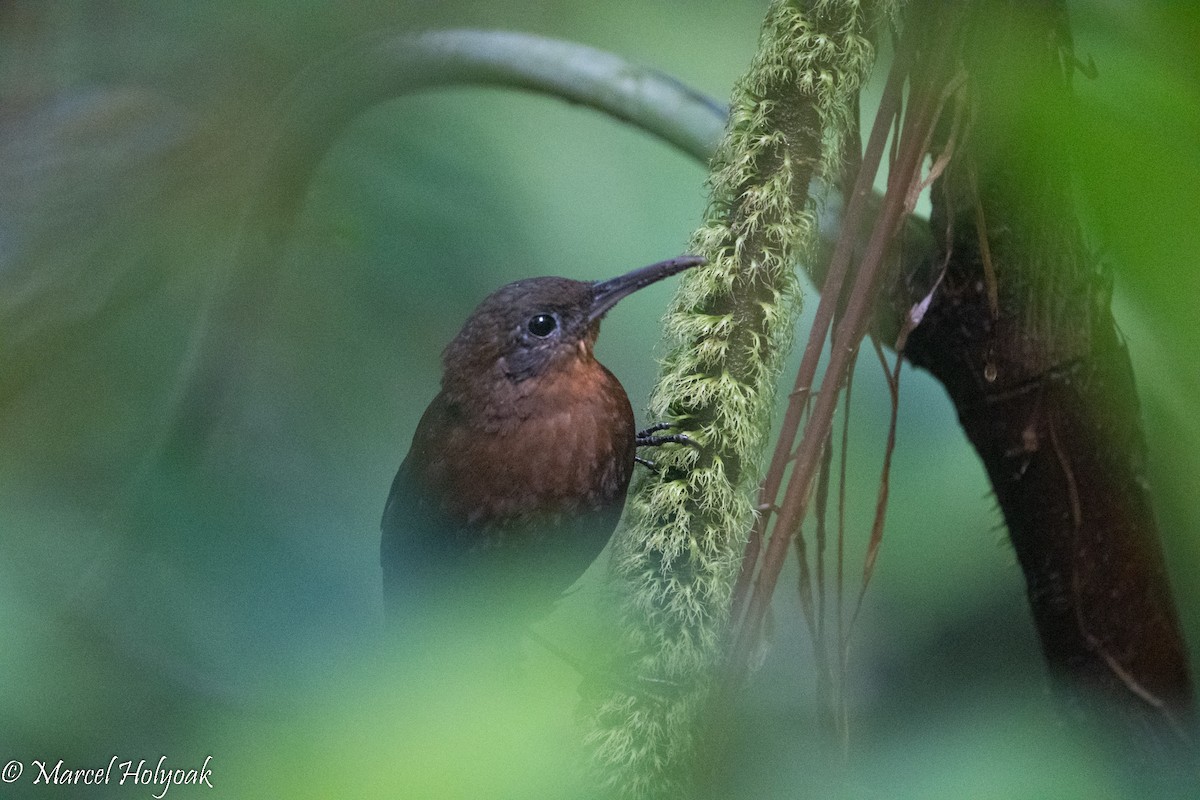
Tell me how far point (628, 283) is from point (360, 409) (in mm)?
723

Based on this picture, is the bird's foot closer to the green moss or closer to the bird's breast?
the green moss

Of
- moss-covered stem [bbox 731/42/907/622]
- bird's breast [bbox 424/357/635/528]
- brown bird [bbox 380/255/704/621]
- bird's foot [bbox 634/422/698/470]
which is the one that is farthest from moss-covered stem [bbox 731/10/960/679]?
bird's breast [bbox 424/357/635/528]

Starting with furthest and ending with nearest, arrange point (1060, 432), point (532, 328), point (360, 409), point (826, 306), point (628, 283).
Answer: point (360, 409), point (532, 328), point (628, 283), point (1060, 432), point (826, 306)

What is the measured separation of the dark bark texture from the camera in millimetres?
1182

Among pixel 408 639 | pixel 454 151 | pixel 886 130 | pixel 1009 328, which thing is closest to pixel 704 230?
pixel 886 130

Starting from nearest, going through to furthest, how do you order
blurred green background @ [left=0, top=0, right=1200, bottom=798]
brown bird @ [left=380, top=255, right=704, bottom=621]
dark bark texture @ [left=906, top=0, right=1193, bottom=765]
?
blurred green background @ [left=0, top=0, right=1200, bottom=798] → dark bark texture @ [left=906, top=0, right=1193, bottom=765] → brown bird @ [left=380, top=255, right=704, bottom=621]

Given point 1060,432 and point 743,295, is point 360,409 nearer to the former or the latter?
point 743,295

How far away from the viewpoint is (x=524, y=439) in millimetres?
1657

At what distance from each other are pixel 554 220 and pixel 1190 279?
173 centimetres

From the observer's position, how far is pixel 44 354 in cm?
137

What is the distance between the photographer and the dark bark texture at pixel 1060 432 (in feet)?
3.88

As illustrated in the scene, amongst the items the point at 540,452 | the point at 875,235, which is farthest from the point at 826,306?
the point at 540,452

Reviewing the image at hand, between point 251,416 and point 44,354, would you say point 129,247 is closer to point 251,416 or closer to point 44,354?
point 44,354

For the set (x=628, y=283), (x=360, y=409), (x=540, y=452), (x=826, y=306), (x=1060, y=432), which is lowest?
(x=1060, y=432)
